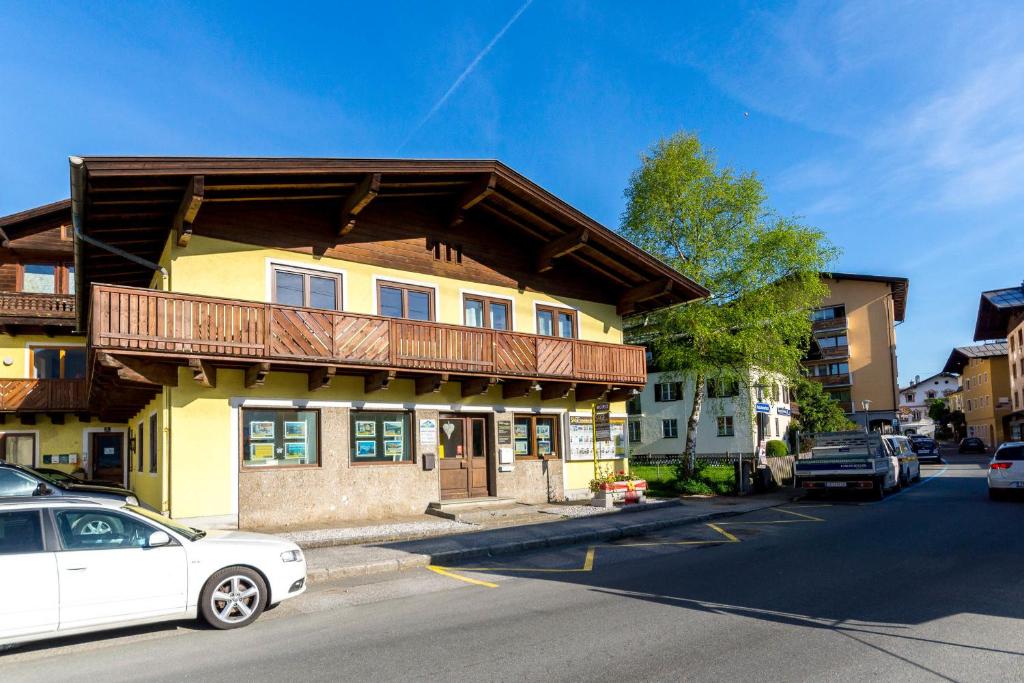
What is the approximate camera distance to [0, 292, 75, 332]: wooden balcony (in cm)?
2473

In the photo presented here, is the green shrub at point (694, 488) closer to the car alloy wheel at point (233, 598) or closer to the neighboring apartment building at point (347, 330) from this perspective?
the neighboring apartment building at point (347, 330)

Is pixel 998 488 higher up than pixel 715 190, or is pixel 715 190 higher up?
pixel 715 190

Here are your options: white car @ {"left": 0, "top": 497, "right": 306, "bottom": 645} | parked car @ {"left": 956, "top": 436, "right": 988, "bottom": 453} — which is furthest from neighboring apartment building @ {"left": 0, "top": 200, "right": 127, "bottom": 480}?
parked car @ {"left": 956, "top": 436, "right": 988, "bottom": 453}

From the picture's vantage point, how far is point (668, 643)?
6590 mm

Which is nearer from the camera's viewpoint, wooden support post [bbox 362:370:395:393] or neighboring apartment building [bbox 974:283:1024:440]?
wooden support post [bbox 362:370:395:393]

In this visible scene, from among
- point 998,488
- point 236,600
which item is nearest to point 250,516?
point 236,600

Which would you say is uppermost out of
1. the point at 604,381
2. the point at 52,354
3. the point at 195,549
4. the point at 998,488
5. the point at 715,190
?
the point at 715,190

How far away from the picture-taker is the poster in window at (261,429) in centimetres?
1463

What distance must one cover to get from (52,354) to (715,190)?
965 inches

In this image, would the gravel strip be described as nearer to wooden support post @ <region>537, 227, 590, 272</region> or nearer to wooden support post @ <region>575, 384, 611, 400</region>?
wooden support post @ <region>575, 384, 611, 400</region>

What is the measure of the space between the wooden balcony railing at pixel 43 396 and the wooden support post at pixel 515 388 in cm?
1540

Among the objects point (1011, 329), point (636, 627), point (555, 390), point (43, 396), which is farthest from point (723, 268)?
point (1011, 329)

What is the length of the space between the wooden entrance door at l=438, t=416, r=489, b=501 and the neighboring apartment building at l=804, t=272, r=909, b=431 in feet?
181

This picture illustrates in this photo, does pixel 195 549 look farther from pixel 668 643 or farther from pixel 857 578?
pixel 857 578
